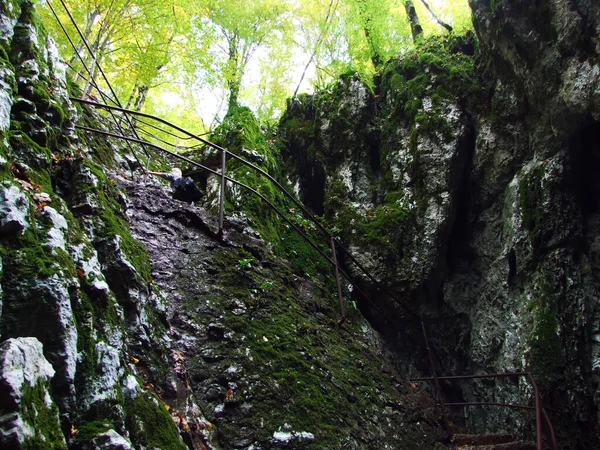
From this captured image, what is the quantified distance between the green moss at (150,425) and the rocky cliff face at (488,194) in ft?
15.6

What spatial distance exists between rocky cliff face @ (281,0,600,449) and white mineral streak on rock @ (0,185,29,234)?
17.6 ft

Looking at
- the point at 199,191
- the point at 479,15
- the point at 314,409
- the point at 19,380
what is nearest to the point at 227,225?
the point at 199,191

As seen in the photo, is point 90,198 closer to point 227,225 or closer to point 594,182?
point 227,225

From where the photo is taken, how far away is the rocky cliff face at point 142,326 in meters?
1.98

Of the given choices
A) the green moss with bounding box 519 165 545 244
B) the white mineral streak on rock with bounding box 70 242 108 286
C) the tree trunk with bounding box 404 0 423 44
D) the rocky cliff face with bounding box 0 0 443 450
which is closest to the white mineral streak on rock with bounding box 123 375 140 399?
the rocky cliff face with bounding box 0 0 443 450

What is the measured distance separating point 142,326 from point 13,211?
127cm

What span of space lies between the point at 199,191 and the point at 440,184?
4.28 metres

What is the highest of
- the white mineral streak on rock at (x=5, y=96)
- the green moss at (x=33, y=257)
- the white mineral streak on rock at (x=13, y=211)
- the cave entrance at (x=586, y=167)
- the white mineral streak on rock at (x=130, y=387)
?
the cave entrance at (x=586, y=167)

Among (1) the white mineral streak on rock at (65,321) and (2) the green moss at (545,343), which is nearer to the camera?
(1) the white mineral streak on rock at (65,321)

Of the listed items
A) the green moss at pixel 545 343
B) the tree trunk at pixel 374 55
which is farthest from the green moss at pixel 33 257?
the tree trunk at pixel 374 55

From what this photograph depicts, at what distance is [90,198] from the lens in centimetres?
340

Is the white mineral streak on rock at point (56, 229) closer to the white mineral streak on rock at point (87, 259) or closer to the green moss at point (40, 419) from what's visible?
the white mineral streak on rock at point (87, 259)

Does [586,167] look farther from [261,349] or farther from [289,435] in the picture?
[289,435]

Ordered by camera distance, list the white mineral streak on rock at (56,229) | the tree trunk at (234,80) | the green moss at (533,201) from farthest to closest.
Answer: the tree trunk at (234,80) → the green moss at (533,201) → the white mineral streak on rock at (56,229)
